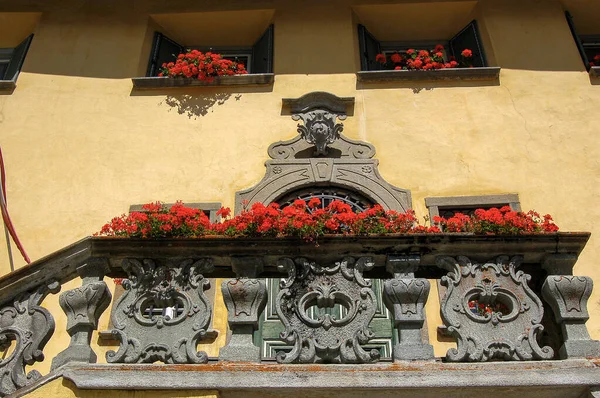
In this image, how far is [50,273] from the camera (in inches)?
208

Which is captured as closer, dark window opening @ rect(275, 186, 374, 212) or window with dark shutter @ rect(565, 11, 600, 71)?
dark window opening @ rect(275, 186, 374, 212)

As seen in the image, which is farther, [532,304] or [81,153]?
[81,153]

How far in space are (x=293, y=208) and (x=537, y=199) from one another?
379 cm

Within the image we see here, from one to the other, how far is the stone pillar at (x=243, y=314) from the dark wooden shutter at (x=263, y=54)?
523 centimetres

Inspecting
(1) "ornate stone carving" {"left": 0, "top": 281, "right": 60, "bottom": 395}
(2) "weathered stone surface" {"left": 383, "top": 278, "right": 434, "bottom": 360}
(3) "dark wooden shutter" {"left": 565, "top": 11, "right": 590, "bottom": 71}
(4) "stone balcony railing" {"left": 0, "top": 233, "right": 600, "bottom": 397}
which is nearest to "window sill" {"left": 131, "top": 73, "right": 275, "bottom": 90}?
(3) "dark wooden shutter" {"left": 565, "top": 11, "right": 590, "bottom": 71}

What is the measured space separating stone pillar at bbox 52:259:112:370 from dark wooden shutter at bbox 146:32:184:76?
17.3ft

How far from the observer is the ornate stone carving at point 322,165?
27.6ft

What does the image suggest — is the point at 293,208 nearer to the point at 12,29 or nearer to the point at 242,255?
the point at 242,255

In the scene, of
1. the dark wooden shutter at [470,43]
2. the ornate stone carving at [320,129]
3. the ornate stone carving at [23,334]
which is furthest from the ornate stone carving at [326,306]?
the dark wooden shutter at [470,43]

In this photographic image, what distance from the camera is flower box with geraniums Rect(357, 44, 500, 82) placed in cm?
942

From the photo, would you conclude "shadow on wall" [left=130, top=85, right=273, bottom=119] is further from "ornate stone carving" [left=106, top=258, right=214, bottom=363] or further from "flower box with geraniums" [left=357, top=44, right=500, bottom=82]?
"ornate stone carving" [left=106, top=258, right=214, bottom=363]

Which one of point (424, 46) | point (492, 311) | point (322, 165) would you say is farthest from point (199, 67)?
point (492, 311)

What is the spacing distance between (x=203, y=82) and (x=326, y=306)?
5.23 meters

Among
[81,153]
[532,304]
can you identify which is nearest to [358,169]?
[81,153]
